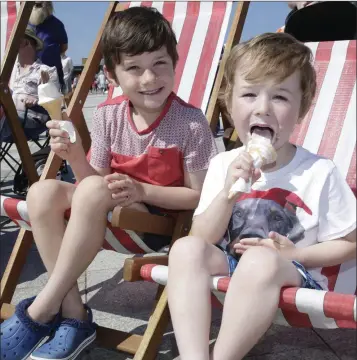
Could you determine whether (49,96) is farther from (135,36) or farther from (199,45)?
(199,45)

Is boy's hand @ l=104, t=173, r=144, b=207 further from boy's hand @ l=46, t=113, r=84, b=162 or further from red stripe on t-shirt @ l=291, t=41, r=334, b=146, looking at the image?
red stripe on t-shirt @ l=291, t=41, r=334, b=146

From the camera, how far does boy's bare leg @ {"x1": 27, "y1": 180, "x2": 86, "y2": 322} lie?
118 cm

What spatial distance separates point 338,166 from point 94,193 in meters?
0.49

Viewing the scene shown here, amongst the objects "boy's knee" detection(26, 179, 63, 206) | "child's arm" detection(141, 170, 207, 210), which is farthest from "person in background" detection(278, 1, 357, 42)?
"boy's knee" detection(26, 179, 63, 206)

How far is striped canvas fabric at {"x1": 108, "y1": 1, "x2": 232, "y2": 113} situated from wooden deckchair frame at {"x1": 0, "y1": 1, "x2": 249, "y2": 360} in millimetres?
83

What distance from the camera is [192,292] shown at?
886 millimetres

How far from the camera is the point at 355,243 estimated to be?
22.3 inches

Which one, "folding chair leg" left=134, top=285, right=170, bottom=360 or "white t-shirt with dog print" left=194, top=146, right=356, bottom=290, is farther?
"folding chair leg" left=134, top=285, right=170, bottom=360

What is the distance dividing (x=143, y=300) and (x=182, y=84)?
2.10ft

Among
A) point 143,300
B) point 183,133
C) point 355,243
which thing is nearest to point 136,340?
point 143,300

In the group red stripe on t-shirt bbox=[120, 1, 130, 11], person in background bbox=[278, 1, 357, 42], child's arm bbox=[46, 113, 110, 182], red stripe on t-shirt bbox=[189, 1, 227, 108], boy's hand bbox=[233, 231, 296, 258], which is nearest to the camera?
boy's hand bbox=[233, 231, 296, 258]

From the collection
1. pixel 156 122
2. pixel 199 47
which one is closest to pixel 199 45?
pixel 199 47

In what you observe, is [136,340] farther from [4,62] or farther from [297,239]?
[4,62]

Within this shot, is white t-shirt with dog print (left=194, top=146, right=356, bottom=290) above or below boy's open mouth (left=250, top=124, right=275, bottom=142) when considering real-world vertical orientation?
below
